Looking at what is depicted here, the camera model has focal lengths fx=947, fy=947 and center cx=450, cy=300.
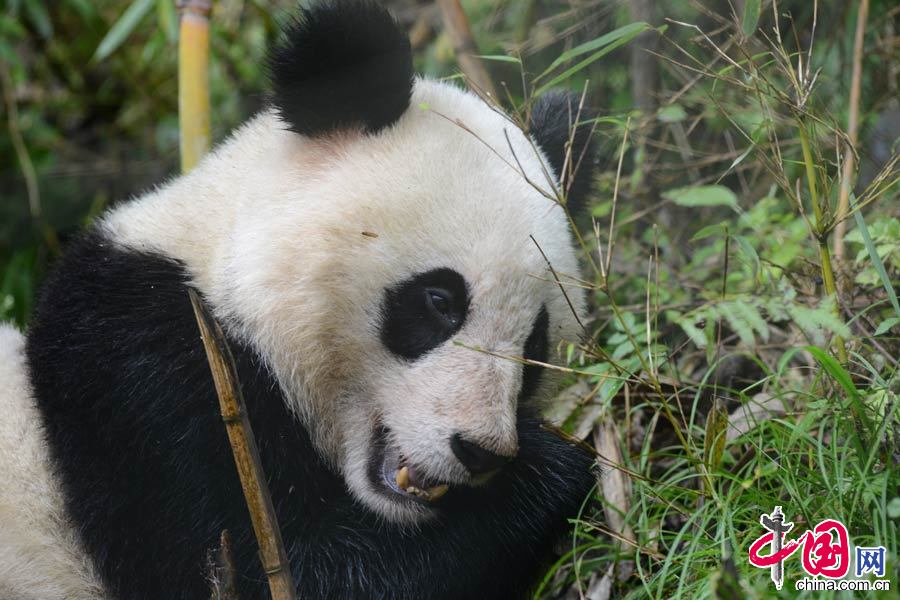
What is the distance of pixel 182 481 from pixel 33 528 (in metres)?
0.56

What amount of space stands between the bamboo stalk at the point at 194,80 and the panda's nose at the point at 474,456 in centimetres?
196

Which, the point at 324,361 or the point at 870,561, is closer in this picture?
the point at 870,561

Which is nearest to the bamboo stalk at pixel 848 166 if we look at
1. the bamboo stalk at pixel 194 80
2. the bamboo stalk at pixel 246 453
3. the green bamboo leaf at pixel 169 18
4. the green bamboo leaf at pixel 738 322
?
the green bamboo leaf at pixel 738 322

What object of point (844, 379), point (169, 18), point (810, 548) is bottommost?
point (810, 548)

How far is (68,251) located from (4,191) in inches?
193

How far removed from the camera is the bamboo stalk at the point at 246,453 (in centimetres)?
230

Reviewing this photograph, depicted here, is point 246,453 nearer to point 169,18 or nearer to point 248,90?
point 169,18

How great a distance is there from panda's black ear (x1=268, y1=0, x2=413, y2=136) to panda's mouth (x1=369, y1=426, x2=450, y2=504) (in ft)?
3.10

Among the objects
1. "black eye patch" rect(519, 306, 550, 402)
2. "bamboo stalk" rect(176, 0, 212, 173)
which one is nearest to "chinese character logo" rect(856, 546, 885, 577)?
"black eye patch" rect(519, 306, 550, 402)

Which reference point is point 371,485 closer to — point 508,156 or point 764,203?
point 508,156

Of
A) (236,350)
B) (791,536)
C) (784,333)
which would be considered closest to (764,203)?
(784,333)

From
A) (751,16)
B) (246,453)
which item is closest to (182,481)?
(246,453)

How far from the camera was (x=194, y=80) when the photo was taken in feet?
12.6

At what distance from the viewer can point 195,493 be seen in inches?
104
